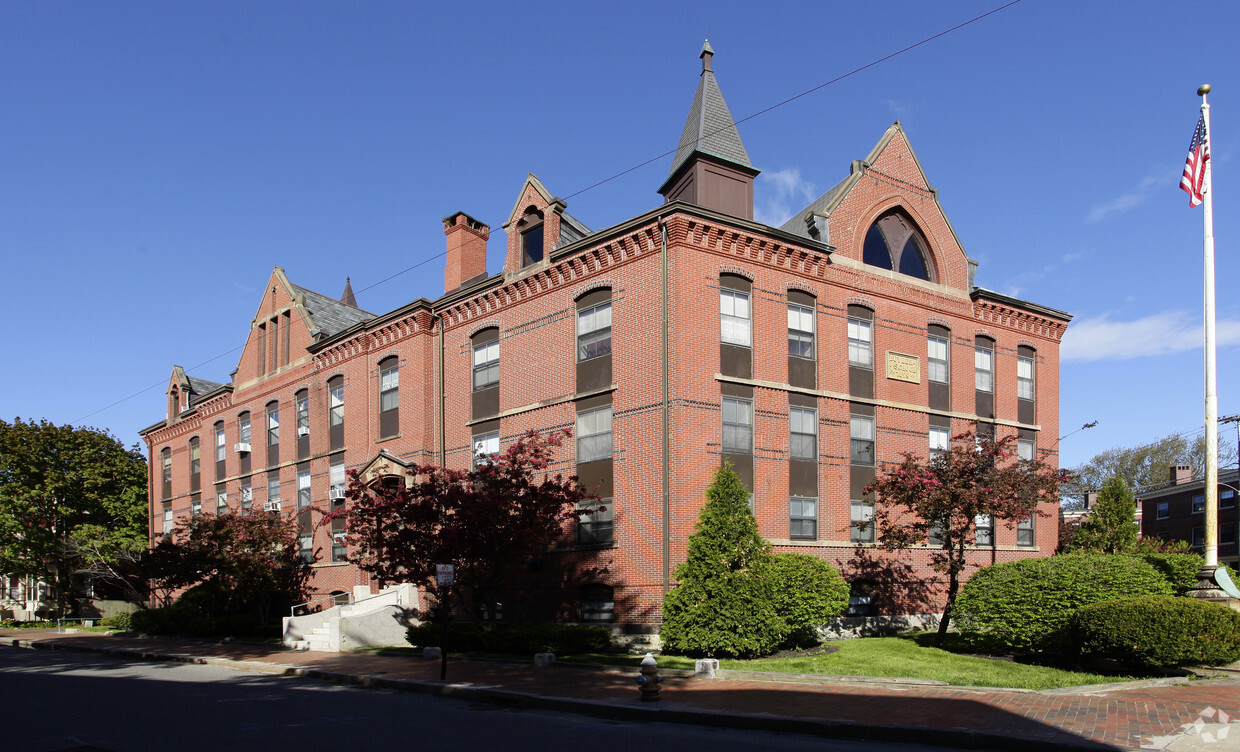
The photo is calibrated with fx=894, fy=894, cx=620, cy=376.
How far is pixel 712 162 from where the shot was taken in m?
24.3

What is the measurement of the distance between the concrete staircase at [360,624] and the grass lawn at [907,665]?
8314 millimetres

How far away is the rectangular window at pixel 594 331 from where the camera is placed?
23.3 meters

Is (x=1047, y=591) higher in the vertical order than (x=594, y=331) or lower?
lower

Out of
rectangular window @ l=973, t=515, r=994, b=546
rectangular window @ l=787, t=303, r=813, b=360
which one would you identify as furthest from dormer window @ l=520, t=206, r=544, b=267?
rectangular window @ l=973, t=515, r=994, b=546

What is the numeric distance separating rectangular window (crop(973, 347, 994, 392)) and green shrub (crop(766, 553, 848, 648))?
37.5 feet

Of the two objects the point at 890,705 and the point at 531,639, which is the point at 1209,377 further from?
the point at 531,639

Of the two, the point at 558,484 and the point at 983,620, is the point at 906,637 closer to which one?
the point at 983,620

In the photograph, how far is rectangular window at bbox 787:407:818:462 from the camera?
23.2 metres

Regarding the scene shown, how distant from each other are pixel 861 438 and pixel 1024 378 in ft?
27.5

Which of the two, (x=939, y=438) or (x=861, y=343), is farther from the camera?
(x=939, y=438)

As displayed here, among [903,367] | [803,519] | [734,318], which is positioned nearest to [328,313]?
[734,318]

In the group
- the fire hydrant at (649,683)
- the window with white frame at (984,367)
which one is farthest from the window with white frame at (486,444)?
the window with white frame at (984,367)

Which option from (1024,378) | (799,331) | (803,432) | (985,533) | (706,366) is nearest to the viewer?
(706,366)

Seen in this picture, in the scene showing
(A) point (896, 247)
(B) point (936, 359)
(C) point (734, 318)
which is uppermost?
(A) point (896, 247)
